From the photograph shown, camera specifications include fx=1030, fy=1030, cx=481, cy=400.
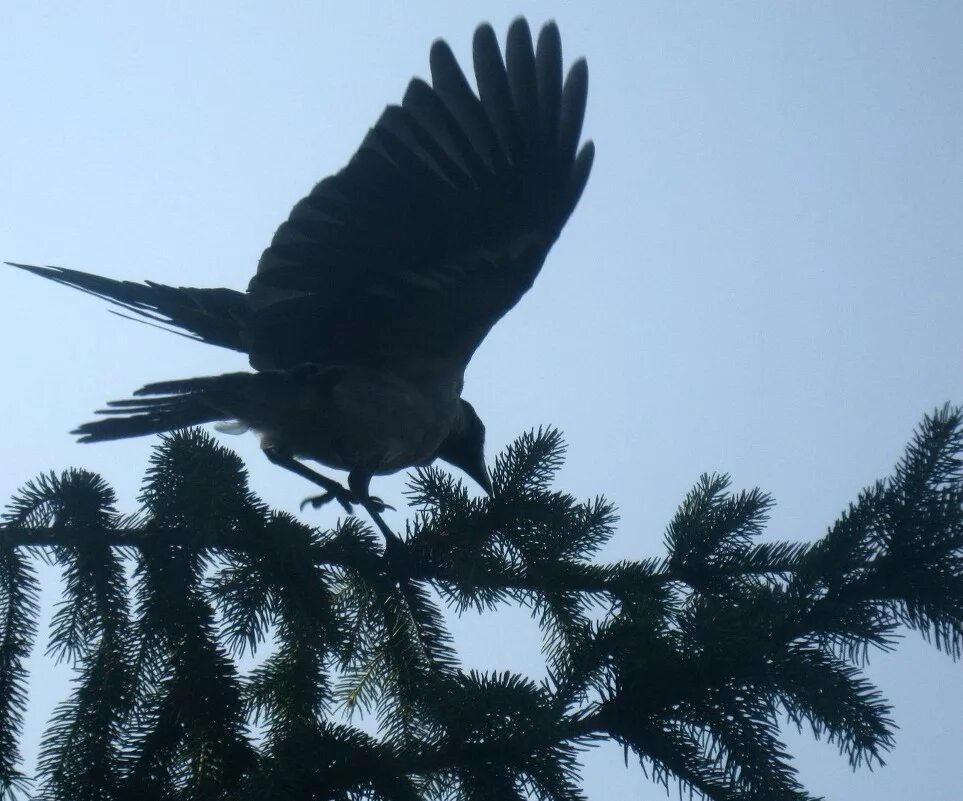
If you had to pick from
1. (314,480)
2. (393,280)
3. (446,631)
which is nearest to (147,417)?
(314,480)

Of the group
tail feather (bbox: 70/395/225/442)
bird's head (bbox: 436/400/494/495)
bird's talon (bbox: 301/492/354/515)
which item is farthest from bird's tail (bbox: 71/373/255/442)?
bird's head (bbox: 436/400/494/495)

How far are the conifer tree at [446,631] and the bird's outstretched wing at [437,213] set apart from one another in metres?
1.05

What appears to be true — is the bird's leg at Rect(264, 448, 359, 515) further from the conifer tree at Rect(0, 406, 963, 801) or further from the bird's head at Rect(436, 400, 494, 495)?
the conifer tree at Rect(0, 406, 963, 801)

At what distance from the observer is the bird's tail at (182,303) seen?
3908mm

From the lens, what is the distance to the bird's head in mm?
4809

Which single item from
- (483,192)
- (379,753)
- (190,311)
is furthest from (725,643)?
(190,311)

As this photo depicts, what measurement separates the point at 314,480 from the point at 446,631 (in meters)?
1.53

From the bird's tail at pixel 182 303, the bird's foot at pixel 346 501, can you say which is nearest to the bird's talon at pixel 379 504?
the bird's foot at pixel 346 501

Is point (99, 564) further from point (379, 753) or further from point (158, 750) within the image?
point (379, 753)

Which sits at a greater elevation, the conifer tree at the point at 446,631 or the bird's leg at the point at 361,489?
the bird's leg at the point at 361,489

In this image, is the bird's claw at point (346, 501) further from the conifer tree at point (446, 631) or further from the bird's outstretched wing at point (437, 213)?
the conifer tree at point (446, 631)

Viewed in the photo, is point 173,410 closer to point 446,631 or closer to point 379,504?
point 379,504

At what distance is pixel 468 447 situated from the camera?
4836 mm

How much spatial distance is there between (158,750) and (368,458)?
6.24ft
